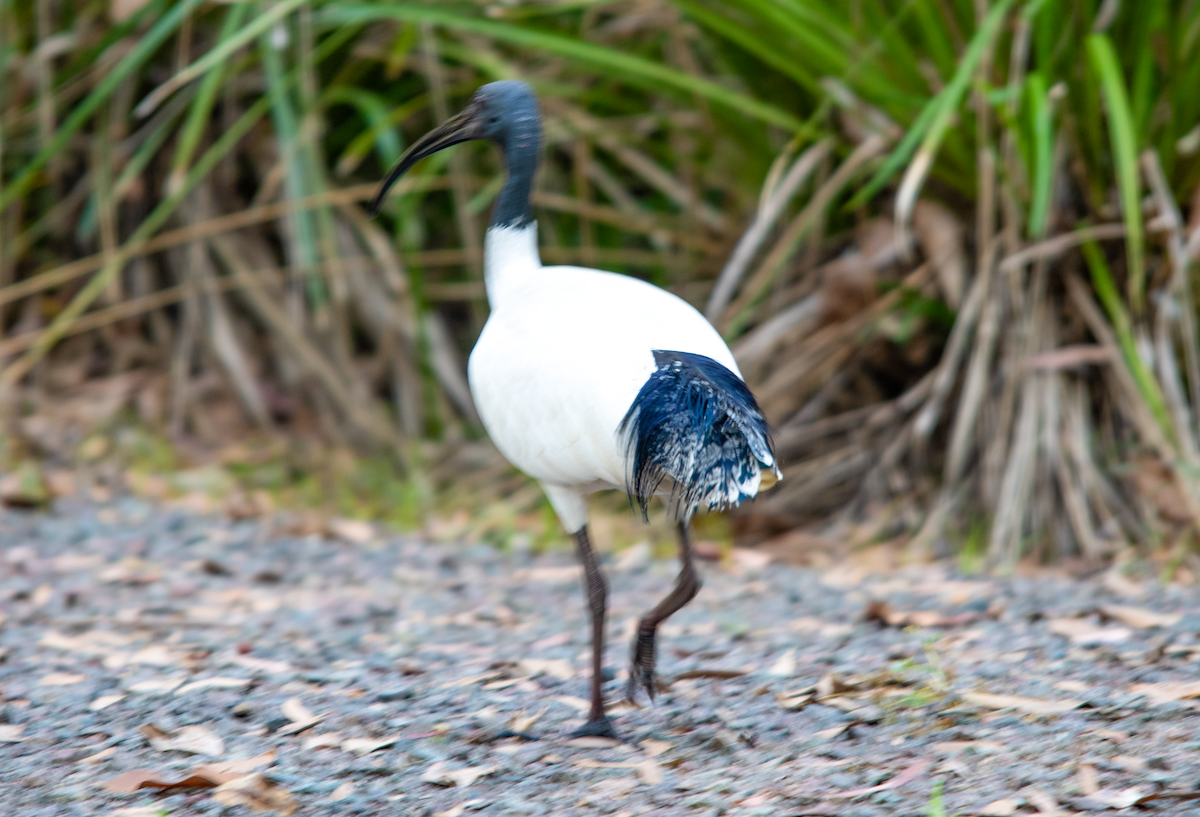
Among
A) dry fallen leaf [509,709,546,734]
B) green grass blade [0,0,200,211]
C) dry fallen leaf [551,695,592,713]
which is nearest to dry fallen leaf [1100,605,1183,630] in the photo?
dry fallen leaf [551,695,592,713]

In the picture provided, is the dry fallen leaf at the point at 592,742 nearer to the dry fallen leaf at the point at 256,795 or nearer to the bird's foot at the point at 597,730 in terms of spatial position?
the bird's foot at the point at 597,730

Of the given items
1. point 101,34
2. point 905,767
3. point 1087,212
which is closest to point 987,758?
point 905,767

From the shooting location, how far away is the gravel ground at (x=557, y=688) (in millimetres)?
2135

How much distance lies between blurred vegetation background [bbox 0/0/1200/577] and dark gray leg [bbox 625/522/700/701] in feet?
4.65

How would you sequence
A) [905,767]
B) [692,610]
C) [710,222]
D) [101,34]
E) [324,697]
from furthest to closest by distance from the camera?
[101,34] < [710,222] < [692,610] < [324,697] < [905,767]

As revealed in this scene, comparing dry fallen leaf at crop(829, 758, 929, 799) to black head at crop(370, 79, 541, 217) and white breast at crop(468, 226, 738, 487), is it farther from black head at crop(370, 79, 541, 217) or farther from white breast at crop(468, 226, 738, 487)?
black head at crop(370, 79, 541, 217)

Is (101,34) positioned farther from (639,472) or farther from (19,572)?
(639,472)

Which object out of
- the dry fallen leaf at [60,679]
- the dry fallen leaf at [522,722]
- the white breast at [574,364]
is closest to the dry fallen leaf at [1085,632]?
the white breast at [574,364]

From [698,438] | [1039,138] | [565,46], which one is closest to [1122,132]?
[1039,138]

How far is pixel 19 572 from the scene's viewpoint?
12.0 feet

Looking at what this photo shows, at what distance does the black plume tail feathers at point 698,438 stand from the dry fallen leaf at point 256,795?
2.66 feet

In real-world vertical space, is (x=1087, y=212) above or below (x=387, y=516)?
above

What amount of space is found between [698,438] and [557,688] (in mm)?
852

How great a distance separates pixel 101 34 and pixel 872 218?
11.2 ft
